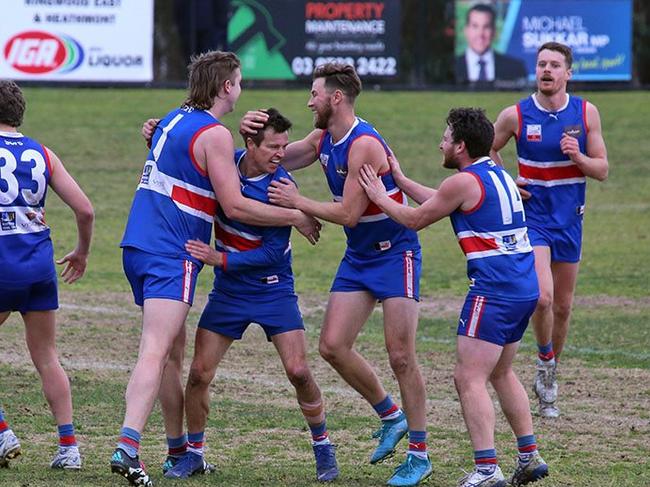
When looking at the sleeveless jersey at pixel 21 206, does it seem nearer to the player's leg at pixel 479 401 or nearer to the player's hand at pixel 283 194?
the player's hand at pixel 283 194

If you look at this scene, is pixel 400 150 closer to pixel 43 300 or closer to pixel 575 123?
pixel 575 123

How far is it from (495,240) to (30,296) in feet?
8.01

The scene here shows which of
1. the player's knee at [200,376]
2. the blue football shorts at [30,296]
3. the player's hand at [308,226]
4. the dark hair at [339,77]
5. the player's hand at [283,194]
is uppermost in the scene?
the dark hair at [339,77]

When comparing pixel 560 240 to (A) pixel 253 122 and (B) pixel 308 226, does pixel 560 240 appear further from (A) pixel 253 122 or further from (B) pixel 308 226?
(A) pixel 253 122

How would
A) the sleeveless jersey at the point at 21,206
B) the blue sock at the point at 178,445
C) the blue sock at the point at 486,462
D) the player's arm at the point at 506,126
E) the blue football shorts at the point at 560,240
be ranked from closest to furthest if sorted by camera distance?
the blue sock at the point at 486,462 → the sleeveless jersey at the point at 21,206 → the blue sock at the point at 178,445 → the blue football shorts at the point at 560,240 → the player's arm at the point at 506,126

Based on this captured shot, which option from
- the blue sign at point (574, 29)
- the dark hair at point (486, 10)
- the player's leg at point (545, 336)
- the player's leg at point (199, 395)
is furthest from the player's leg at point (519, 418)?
the dark hair at point (486, 10)

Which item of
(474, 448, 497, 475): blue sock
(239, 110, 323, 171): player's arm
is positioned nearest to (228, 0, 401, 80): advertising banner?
(239, 110, 323, 171): player's arm

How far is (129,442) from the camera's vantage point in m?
6.67

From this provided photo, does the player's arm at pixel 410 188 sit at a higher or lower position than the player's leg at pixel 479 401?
higher

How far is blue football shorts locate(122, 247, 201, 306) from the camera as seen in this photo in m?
7.04

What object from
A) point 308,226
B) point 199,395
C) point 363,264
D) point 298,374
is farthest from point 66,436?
point 363,264

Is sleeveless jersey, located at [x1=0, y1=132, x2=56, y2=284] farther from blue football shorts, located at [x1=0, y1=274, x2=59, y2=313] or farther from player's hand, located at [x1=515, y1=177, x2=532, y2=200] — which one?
player's hand, located at [x1=515, y1=177, x2=532, y2=200]

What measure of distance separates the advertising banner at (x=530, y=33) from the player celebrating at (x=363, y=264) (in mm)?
19249

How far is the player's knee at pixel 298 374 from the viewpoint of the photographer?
7.25 metres
